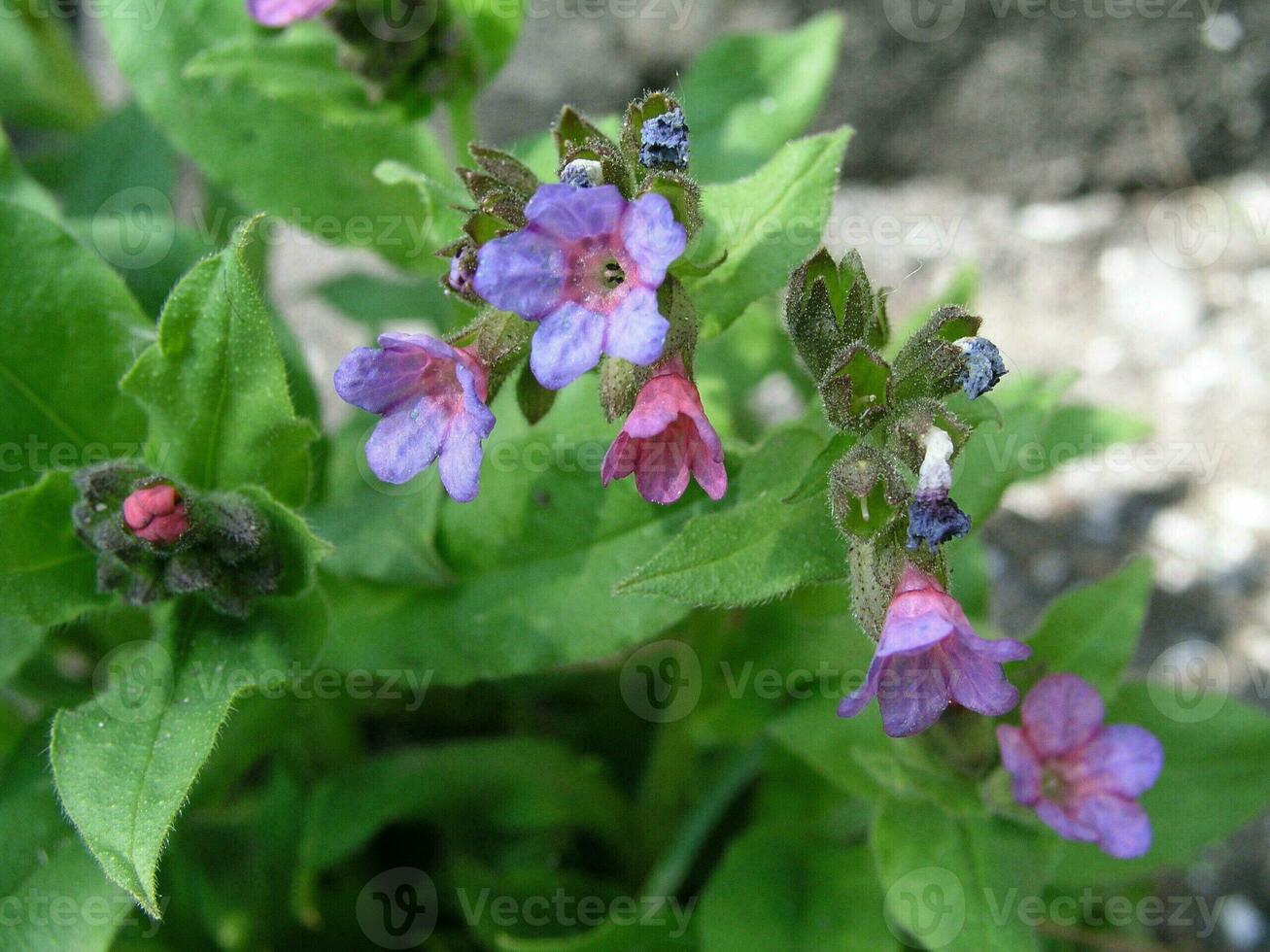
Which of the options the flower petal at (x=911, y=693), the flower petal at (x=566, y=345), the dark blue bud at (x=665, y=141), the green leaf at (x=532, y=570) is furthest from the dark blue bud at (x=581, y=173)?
the flower petal at (x=911, y=693)

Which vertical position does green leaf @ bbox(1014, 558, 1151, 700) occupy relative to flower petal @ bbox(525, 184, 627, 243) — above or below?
below

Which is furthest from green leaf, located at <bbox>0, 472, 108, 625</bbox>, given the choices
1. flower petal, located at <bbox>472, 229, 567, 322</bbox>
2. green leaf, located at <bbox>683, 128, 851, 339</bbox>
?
green leaf, located at <bbox>683, 128, 851, 339</bbox>

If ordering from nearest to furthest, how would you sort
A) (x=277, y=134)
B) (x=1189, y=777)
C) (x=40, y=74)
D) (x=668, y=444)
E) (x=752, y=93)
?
(x=668, y=444), (x=1189, y=777), (x=277, y=134), (x=752, y=93), (x=40, y=74)

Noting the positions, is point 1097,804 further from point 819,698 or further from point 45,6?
point 45,6

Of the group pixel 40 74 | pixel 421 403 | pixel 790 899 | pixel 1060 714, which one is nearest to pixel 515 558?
pixel 421 403

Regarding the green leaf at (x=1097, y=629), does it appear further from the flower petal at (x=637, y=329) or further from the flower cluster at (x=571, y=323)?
the flower petal at (x=637, y=329)

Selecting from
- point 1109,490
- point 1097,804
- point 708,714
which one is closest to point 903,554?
point 1097,804

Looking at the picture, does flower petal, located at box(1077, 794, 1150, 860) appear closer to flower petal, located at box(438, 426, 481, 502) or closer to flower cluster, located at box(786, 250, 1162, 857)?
flower cluster, located at box(786, 250, 1162, 857)

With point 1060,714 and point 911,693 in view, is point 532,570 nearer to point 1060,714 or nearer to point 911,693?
point 911,693
